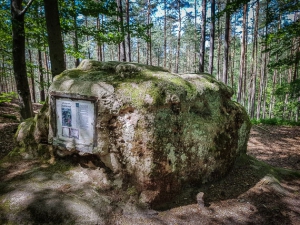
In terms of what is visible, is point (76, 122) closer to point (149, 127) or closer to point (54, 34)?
point (149, 127)

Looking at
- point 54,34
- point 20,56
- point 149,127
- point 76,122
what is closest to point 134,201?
point 149,127

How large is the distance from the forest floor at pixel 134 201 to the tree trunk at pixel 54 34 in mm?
2807

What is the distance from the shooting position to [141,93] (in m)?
3.26

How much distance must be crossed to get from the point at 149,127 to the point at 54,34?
4.10 m

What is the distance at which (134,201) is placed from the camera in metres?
3.14

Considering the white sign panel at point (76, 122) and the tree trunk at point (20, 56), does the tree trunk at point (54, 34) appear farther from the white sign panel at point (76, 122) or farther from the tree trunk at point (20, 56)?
the white sign panel at point (76, 122)

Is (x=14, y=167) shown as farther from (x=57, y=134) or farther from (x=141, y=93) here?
(x=141, y=93)

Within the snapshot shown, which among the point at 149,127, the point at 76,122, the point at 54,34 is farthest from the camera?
the point at 54,34

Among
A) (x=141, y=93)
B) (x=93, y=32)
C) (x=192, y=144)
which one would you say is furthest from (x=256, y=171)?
(x=93, y=32)

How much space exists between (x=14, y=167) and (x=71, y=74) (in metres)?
2.23

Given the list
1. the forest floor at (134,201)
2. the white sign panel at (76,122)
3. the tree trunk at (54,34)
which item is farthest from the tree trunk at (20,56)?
the white sign panel at (76,122)

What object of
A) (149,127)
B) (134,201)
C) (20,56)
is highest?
(20,56)

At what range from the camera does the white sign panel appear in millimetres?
3416

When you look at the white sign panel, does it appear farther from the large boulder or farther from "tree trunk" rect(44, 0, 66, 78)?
"tree trunk" rect(44, 0, 66, 78)
